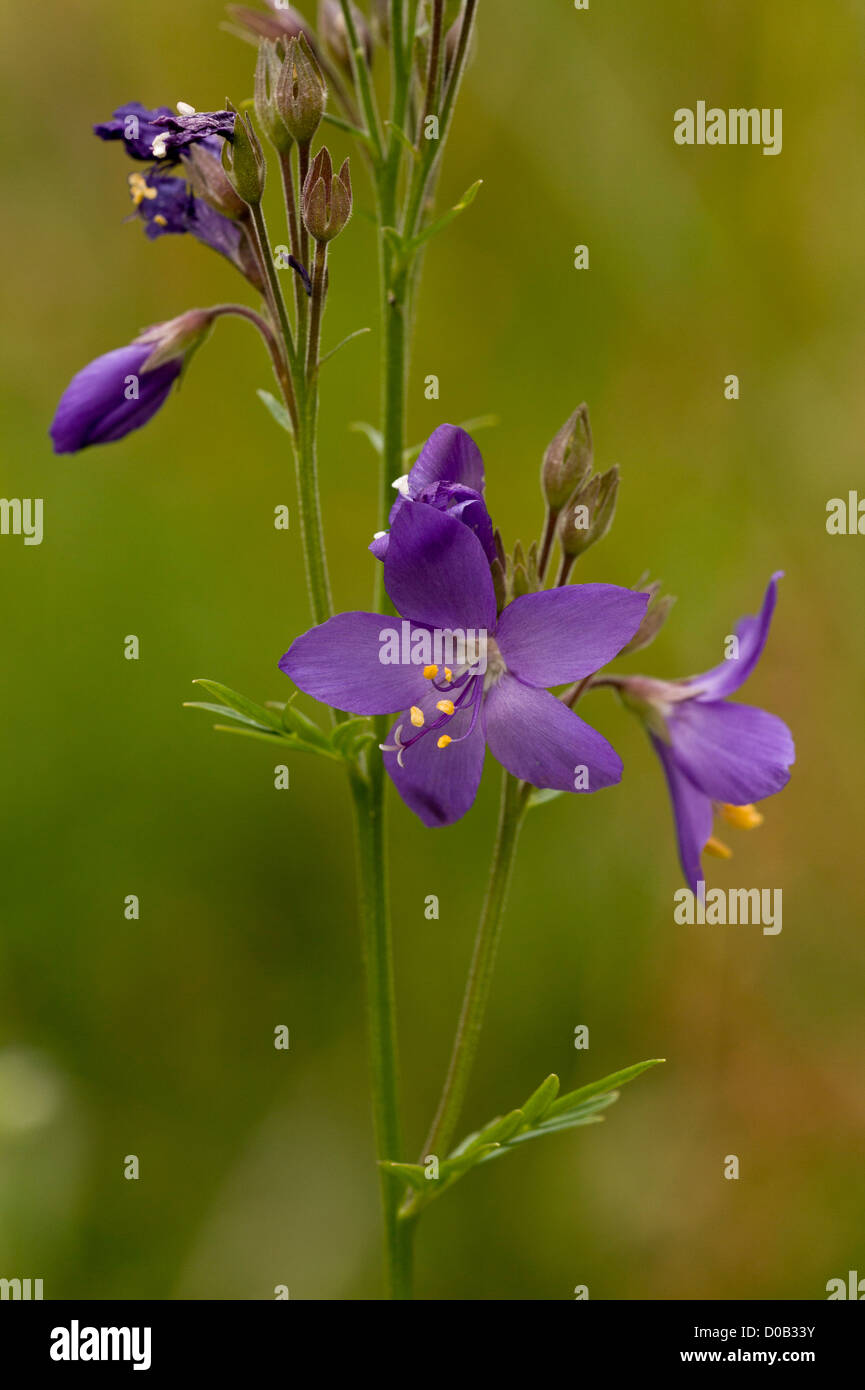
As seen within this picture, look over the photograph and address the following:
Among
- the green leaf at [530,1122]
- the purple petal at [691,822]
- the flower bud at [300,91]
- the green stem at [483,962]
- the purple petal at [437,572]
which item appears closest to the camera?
the purple petal at [437,572]

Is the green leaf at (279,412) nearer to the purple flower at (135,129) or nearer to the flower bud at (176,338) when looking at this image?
the flower bud at (176,338)

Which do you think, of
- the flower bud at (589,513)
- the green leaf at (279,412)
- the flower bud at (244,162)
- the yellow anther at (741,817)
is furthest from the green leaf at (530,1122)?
the flower bud at (244,162)

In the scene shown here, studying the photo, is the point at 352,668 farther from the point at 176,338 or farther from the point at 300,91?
the point at 300,91

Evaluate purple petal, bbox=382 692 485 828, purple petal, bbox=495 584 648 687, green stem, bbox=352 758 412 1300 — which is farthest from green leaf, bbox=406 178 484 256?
green stem, bbox=352 758 412 1300

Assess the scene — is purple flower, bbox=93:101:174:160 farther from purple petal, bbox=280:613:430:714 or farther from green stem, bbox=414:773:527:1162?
green stem, bbox=414:773:527:1162

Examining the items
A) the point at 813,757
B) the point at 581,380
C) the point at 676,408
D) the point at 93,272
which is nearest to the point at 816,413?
the point at 676,408
